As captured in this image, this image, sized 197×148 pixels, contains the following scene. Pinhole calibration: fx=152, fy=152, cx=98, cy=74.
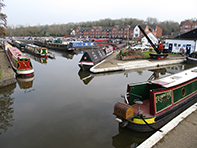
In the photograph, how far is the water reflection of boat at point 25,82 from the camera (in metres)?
14.3

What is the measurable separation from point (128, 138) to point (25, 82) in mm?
12304

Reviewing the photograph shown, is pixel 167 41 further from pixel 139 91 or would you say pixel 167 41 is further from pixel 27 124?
→ pixel 27 124

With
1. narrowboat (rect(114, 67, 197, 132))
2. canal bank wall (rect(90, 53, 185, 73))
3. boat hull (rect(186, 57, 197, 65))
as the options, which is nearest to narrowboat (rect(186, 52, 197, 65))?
boat hull (rect(186, 57, 197, 65))

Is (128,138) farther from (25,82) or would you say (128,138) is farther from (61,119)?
(25,82)

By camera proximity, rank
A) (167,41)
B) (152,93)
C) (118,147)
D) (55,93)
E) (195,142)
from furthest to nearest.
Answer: (167,41)
(55,93)
(152,93)
(118,147)
(195,142)

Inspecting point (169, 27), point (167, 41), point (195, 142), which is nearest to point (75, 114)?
point (195, 142)

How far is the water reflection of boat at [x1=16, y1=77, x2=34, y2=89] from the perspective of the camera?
14.3m

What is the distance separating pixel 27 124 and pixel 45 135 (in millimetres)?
1588

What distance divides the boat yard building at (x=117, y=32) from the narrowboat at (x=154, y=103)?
60.7 m

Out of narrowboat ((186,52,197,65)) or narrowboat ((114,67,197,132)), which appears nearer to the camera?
narrowboat ((114,67,197,132))

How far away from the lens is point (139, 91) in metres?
8.23

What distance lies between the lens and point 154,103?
7.04 metres

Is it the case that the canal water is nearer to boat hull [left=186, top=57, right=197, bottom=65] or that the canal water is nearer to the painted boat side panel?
the painted boat side panel

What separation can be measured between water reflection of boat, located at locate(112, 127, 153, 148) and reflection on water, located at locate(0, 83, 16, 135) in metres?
5.57
